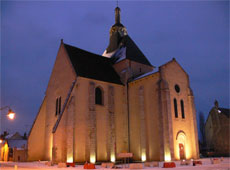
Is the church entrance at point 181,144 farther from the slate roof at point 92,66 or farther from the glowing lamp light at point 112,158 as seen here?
the slate roof at point 92,66

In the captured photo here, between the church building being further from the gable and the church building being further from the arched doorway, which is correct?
the gable

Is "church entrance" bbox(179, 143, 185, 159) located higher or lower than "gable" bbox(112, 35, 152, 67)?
lower

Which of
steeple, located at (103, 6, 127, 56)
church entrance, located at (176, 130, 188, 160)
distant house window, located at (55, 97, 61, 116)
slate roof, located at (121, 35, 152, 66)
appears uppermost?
steeple, located at (103, 6, 127, 56)

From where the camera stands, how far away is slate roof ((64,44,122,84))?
27188mm

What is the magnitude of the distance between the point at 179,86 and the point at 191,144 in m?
7.24

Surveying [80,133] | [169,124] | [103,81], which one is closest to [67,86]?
[103,81]

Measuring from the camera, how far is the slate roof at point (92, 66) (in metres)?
27.2

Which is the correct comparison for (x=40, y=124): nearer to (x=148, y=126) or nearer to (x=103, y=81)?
(x=103, y=81)

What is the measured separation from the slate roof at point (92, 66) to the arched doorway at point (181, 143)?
10.1 meters

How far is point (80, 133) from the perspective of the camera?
24.1m

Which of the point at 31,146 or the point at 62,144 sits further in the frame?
the point at 31,146

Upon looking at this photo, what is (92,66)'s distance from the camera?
96.2ft

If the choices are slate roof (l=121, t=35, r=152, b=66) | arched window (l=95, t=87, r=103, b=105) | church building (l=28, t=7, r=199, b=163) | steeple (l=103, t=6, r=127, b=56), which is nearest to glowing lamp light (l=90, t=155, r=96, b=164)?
church building (l=28, t=7, r=199, b=163)

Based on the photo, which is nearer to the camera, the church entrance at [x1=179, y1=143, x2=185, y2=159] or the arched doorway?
the arched doorway
